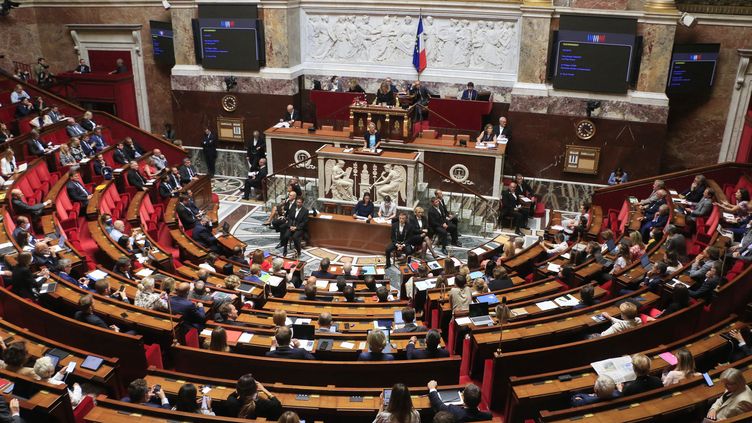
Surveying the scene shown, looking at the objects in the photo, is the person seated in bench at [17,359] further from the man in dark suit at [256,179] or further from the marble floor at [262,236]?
the man in dark suit at [256,179]

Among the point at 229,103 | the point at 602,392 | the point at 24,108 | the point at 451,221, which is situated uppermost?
the point at 24,108

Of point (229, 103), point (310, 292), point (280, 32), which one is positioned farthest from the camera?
point (229, 103)

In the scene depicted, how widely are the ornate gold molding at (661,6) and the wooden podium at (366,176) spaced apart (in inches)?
241

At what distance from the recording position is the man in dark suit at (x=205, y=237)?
1106cm

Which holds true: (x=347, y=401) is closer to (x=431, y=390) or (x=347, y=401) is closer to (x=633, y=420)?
(x=431, y=390)

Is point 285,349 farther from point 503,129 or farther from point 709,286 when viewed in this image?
point 503,129

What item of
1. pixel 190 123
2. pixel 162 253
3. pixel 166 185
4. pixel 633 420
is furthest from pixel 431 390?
pixel 190 123

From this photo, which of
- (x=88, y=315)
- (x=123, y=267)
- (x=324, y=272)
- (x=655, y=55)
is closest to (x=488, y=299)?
(x=324, y=272)

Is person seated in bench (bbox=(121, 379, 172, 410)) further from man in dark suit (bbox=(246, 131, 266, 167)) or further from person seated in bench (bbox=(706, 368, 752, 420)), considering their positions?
man in dark suit (bbox=(246, 131, 266, 167))

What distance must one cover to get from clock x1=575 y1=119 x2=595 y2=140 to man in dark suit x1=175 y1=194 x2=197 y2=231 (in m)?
9.07

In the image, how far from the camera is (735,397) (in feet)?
16.0

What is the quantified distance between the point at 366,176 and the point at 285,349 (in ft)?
23.6

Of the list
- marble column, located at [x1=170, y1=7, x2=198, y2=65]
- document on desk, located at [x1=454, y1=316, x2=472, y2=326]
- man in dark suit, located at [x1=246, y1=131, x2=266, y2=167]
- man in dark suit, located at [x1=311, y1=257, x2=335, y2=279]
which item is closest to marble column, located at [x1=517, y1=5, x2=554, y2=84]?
man in dark suit, located at [x1=246, y1=131, x2=266, y2=167]

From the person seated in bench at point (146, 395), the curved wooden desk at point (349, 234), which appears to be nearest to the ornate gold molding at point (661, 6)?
the curved wooden desk at point (349, 234)
